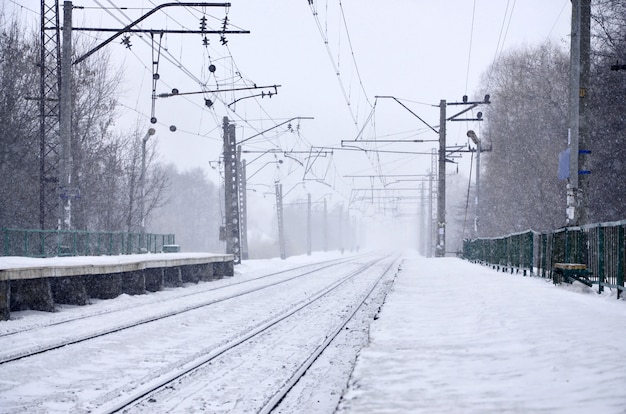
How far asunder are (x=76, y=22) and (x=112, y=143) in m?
7.18

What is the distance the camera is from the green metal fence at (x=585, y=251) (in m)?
11.8

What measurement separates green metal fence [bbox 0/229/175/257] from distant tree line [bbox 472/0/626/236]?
66.1ft

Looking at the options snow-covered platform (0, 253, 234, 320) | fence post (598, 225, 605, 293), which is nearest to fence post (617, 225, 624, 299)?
fence post (598, 225, 605, 293)

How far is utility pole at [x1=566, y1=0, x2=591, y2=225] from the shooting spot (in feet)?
46.3

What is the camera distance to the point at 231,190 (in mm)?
33844

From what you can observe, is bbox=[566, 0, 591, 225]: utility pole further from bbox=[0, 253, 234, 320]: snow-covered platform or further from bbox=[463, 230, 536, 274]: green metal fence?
bbox=[0, 253, 234, 320]: snow-covered platform

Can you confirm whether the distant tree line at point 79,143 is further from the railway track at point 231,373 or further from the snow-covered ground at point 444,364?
the snow-covered ground at point 444,364

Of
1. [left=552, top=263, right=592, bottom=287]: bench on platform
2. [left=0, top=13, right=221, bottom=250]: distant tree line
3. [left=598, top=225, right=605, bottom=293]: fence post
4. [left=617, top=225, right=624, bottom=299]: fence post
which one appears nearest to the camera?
[left=617, top=225, right=624, bottom=299]: fence post

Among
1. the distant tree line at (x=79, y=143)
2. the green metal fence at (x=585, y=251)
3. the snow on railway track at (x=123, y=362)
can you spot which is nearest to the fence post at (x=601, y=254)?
the green metal fence at (x=585, y=251)

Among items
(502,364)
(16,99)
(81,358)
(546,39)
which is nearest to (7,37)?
(16,99)

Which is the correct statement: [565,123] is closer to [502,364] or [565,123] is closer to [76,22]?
[76,22]

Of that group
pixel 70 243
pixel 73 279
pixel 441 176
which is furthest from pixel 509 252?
pixel 441 176

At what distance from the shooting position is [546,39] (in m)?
55.1

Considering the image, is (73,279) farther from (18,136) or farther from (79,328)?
(18,136)
